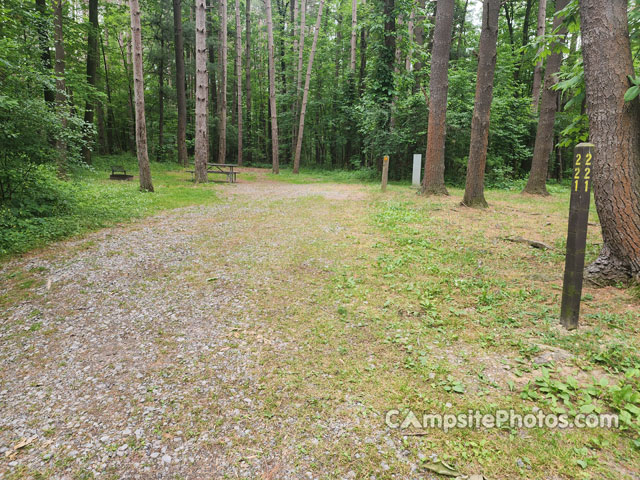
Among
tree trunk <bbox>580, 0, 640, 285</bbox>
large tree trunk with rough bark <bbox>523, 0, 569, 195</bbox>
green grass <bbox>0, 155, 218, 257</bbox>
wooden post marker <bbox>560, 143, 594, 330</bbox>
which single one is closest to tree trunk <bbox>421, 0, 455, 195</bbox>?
large tree trunk with rough bark <bbox>523, 0, 569, 195</bbox>

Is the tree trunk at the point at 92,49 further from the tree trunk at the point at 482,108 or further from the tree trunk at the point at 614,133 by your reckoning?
the tree trunk at the point at 614,133

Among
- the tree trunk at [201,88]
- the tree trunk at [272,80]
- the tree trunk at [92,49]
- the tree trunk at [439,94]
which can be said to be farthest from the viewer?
the tree trunk at [272,80]

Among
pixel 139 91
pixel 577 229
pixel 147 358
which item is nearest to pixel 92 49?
pixel 139 91

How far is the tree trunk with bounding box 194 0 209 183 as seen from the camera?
41.4ft

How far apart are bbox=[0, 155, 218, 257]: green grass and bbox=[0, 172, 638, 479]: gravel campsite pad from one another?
59 cm

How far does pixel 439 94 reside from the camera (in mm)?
10930

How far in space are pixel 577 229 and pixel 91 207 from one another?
29.1 feet

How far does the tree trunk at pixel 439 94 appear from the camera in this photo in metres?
10.6

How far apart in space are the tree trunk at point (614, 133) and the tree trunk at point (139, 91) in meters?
10.8

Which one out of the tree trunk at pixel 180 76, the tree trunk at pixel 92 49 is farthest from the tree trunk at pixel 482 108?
the tree trunk at pixel 92 49

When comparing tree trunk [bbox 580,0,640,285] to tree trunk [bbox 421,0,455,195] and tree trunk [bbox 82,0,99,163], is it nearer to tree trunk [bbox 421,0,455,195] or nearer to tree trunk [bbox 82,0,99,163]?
tree trunk [bbox 421,0,455,195]

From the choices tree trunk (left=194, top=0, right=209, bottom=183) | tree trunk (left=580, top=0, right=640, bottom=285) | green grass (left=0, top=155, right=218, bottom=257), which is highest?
tree trunk (left=194, top=0, right=209, bottom=183)

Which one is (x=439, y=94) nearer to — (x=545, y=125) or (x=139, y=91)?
(x=545, y=125)

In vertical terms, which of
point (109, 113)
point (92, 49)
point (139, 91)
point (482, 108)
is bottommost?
point (482, 108)
